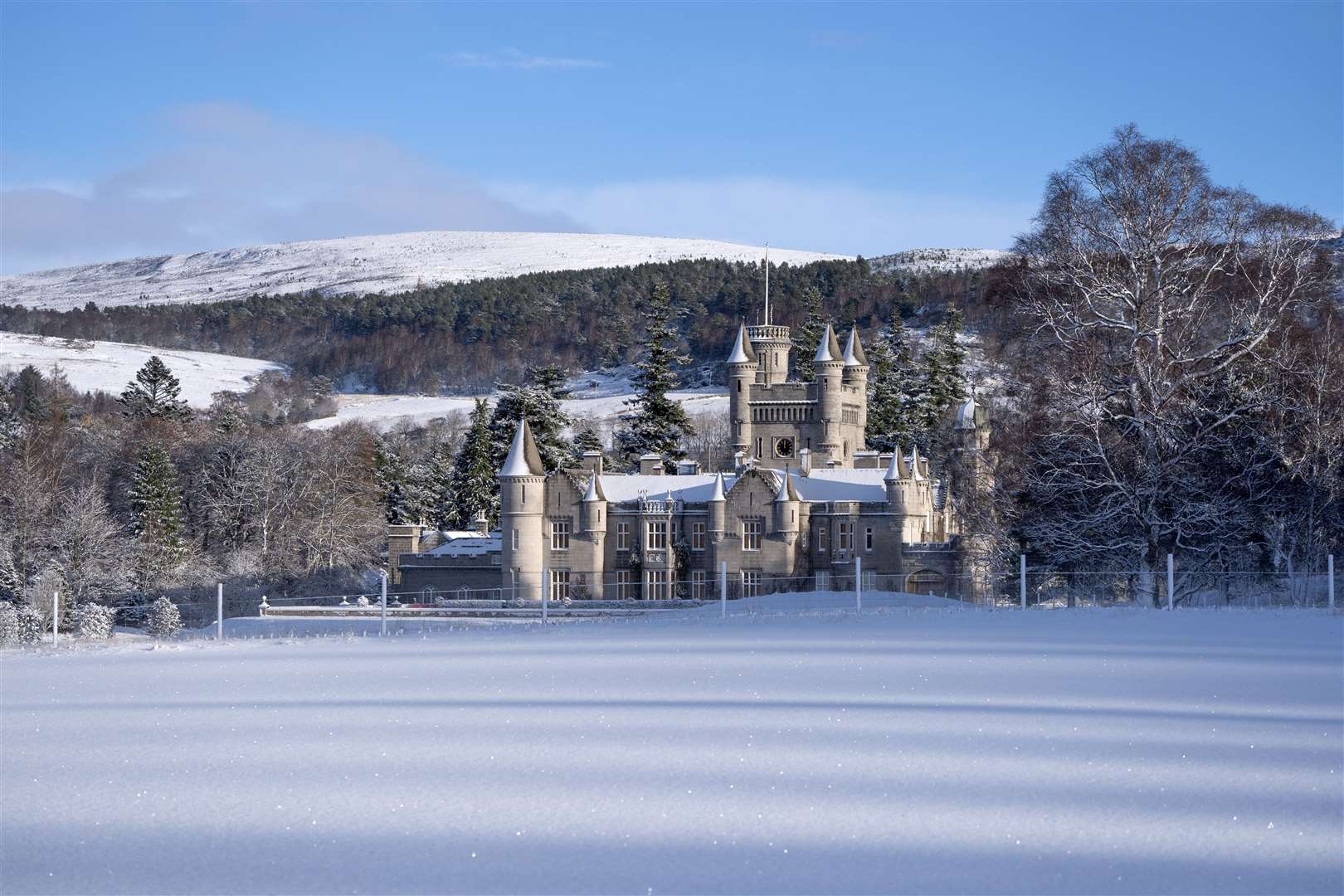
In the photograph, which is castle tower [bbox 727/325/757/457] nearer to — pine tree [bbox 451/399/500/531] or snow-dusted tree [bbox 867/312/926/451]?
snow-dusted tree [bbox 867/312/926/451]

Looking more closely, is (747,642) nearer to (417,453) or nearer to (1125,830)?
(1125,830)

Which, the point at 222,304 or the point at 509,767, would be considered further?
the point at 222,304

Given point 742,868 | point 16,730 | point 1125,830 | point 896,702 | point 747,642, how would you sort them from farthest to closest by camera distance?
1. point 747,642
2. point 896,702
3. point 16,730
4. point 1125,830
5. point 742,868

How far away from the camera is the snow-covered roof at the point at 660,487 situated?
2192 inches

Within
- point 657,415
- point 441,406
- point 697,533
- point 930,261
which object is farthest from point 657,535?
point 930,261

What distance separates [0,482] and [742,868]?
57.6 metres

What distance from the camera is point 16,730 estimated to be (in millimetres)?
11258

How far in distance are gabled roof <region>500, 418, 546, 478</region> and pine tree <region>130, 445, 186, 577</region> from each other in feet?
46.0

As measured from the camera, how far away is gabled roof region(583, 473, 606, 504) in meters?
55.5

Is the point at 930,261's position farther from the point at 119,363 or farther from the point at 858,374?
the point at 858,374

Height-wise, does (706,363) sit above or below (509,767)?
above

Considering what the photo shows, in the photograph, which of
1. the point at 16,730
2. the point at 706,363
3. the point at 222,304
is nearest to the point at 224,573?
the point at 16,730

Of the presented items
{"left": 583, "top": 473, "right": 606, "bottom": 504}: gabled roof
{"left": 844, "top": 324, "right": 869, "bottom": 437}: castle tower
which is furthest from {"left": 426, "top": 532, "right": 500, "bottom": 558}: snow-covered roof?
{"left": 844, "top": 324, "right": 869, "bottom": 437}: castle tower

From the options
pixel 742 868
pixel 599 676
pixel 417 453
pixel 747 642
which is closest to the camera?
pixel 742 868
